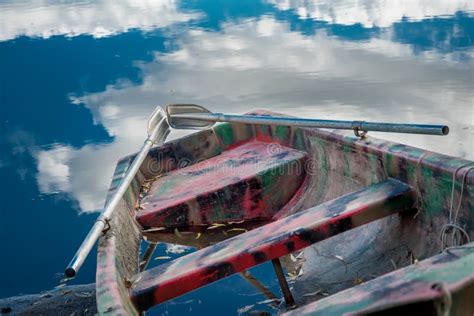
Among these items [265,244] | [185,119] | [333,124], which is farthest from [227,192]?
[265,244]

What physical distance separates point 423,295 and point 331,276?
168 cm

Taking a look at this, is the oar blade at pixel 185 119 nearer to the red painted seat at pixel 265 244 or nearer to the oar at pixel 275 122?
the oar at pixel 275 122

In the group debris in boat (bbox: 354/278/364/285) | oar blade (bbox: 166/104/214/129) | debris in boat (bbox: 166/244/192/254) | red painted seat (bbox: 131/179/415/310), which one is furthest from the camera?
oar blade (bbox: 166/104/214/129)

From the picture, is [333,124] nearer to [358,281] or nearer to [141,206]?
[358,281]

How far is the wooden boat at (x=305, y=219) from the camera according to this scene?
2.15m

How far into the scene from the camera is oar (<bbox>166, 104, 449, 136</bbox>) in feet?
11.0

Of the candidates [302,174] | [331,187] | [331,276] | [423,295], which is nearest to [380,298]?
[423,295]

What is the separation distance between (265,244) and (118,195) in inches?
38.2

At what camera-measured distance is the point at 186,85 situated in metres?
9.59

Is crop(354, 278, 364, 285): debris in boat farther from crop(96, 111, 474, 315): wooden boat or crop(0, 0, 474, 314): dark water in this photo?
crop(0, 0, 474, 314): dark water

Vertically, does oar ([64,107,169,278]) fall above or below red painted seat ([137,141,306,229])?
above

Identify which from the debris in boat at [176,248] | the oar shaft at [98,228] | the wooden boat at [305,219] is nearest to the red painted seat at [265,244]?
the wooden boat at [305,219]

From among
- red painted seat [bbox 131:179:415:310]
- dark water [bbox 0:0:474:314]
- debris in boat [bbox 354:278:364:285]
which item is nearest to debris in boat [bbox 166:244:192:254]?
dark water [bbox 0:0:474:314]

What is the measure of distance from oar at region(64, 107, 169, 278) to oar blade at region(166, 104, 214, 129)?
0.31 feet
